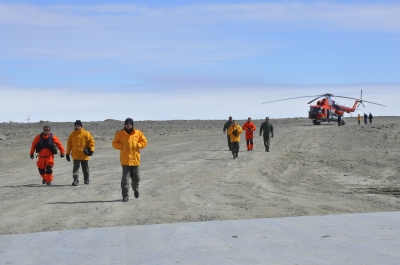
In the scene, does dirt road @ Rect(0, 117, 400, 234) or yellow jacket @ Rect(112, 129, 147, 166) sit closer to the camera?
dirt road @ Rect(0, 117, 400, 234)

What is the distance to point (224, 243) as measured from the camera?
8781mm

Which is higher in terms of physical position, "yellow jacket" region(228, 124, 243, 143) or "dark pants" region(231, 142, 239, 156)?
"yellow jacket" region(228, 124, 243, 143)

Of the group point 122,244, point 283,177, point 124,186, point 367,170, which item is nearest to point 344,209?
point 124,186

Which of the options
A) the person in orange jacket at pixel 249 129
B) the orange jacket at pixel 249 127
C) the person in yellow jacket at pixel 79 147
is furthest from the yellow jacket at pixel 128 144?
the orange jacket at pixel 249 127

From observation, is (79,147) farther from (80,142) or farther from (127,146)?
(127,146)

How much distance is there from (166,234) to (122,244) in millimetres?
879

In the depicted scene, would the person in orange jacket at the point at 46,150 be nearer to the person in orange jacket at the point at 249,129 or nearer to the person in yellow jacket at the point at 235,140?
the person in yellow jacket at the point at 235,140

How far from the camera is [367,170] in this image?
23188mm

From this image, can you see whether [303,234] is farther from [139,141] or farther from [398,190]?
[398,190]

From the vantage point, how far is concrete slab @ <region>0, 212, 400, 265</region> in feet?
25.8

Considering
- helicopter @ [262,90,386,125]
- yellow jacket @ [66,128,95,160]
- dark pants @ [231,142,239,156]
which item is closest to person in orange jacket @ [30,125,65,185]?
yellow jacket @ [66,128,95,160]

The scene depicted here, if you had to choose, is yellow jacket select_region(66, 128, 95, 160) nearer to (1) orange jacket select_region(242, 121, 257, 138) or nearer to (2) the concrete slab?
(2) the concrete slab

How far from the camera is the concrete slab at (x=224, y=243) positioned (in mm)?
7871

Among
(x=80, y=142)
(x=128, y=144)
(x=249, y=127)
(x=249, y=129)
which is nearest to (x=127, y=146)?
(x=128, y=144)
